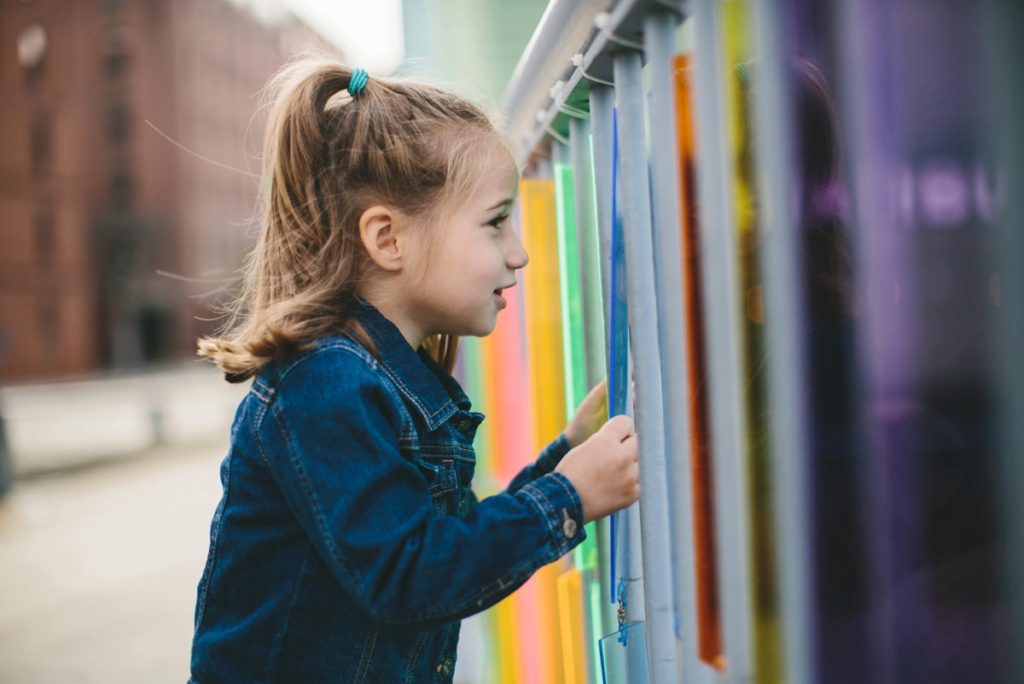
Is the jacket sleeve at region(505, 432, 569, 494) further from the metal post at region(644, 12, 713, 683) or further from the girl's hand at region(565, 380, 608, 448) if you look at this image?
the metal post at region(644, 12, 713, 683)

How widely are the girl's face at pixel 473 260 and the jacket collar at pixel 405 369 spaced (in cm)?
6

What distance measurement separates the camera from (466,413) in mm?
1384

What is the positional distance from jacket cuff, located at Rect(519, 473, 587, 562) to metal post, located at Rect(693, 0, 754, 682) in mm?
337

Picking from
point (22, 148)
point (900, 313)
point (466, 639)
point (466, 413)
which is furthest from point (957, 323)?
point (22, 148)

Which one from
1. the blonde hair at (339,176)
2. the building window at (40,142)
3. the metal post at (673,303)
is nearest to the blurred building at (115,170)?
the building window at (40,142)

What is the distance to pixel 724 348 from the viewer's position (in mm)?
789

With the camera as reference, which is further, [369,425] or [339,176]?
[339,176]

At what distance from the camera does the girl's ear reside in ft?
4.21

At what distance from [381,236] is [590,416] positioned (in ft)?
1.40

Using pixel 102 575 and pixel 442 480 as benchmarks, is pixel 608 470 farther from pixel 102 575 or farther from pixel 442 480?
pixel 102 575

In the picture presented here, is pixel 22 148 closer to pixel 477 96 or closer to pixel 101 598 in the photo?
pixel 101 598

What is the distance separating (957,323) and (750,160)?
0.27 meters

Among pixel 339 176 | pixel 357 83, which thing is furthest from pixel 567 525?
pixel 357 83

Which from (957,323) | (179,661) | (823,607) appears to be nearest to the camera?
(957,323)
